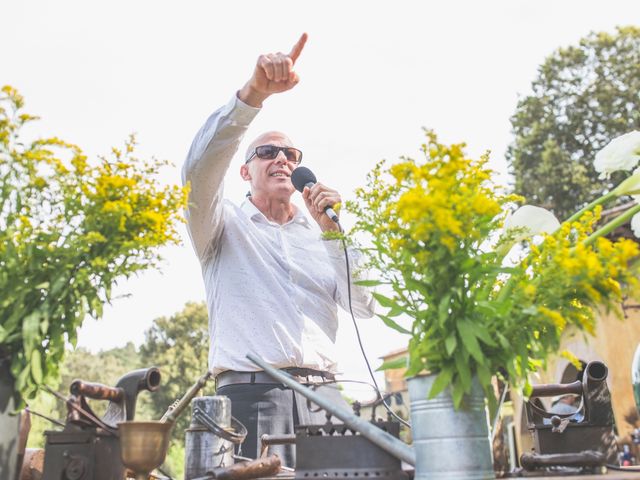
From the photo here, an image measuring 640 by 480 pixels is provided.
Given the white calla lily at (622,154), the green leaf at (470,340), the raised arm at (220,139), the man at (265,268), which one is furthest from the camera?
the man at (265,268)

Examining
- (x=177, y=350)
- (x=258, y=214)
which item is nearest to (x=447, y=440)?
(x=258, y=214)

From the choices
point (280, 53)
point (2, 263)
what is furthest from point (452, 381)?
point (280, 53)

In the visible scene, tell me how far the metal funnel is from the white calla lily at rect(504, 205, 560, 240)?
99 centimetres

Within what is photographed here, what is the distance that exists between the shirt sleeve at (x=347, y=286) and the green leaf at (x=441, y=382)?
171 cm

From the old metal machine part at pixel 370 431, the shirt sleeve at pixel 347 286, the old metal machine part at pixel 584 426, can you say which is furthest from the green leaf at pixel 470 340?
the shirt sleeve at pixel 347 286

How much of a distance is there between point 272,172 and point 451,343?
2144mm

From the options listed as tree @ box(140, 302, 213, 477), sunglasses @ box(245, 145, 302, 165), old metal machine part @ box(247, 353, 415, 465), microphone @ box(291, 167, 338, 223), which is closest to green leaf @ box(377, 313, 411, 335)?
old metal machine part @ box(247, 353, 415, 465)

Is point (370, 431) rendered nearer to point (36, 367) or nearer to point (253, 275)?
point (36, 367)

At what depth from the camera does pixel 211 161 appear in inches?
93.2

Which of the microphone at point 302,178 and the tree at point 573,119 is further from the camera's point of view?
the tree at point 573,119

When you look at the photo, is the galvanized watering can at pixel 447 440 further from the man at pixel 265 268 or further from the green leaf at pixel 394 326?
the man at pixel 265 268

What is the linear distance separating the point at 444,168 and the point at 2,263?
94cm

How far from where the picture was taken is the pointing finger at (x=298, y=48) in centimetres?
207

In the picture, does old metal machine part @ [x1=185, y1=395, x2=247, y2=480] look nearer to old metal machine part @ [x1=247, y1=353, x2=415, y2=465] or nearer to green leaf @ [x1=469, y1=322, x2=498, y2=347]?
old metal machine part @ [x1=247, y1=353, x2=415, y2=465]
